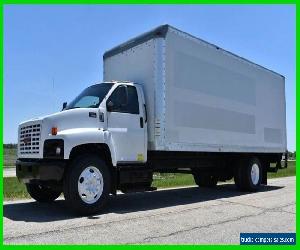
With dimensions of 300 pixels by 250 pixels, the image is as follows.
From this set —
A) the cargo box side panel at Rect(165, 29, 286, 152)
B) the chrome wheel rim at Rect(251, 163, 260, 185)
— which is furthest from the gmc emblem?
the chrome wheel rim at Rect(251, 163, 260, 185)

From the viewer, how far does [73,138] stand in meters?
8.04

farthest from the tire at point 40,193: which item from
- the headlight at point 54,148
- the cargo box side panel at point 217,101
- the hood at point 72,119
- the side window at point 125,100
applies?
the cargo box side panel at point 217,101

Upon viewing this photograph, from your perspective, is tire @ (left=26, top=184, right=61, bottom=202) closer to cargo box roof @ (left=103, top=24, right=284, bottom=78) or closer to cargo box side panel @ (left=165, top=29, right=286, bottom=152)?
cargo box side panel @ (left=165, top=29, right=286, bottom=152)

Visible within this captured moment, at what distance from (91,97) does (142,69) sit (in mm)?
1517

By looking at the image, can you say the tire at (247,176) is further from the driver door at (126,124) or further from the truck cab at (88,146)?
the driver door at (126,124)

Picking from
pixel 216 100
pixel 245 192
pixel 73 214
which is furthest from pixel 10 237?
pixel 245 192

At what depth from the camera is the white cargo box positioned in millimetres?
9719

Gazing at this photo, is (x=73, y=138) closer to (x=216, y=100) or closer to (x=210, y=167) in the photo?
(x=216, y=100)

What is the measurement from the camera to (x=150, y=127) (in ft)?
31.8

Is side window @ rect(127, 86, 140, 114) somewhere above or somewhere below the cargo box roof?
below

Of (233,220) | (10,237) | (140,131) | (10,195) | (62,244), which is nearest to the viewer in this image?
(62,244)

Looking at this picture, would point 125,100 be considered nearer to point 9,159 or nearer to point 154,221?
point 154,221

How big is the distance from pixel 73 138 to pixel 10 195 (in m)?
4.54

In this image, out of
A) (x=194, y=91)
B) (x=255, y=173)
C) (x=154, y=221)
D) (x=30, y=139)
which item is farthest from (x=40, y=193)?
(x=255, y=173)
